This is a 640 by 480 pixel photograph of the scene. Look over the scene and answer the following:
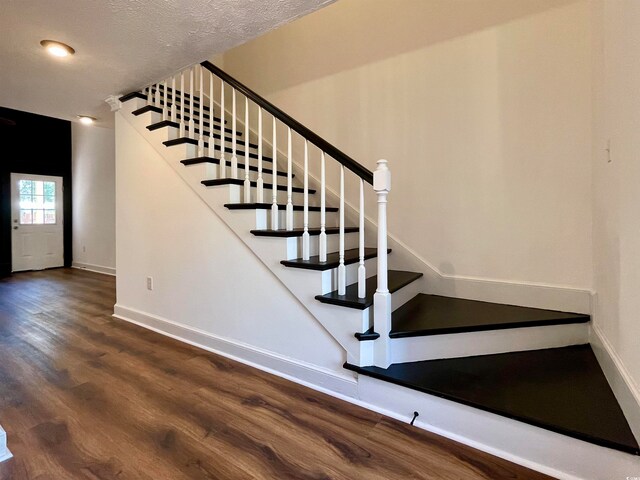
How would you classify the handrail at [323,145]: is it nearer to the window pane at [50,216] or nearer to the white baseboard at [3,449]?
the white baseboard at [3,449]

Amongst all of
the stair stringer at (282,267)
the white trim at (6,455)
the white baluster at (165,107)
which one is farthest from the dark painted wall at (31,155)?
the white trim at (6,455)

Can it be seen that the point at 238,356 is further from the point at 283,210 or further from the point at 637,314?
the point at 637,314

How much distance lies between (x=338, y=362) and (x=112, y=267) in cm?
549

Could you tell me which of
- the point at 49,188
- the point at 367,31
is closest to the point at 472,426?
the point at 367,31

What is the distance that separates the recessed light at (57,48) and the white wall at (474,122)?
6.32ft

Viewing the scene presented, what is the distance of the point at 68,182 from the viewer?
6684mm

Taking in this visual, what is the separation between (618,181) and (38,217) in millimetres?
8524

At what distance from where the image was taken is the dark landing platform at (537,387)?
122 centimetres

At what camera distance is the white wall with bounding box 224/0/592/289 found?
197 centimetres

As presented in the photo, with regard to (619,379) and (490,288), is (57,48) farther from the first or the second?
(619,379)

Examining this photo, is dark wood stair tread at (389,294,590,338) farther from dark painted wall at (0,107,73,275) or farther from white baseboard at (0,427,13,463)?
dark painted wall at (0,107,73,275)

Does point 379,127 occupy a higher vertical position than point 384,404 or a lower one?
higher

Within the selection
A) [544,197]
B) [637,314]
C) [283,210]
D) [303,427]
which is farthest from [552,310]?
[283,210]

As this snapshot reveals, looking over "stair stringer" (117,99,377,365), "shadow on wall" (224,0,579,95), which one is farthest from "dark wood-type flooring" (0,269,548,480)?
"shadow on wall" (224,0,579,95)
